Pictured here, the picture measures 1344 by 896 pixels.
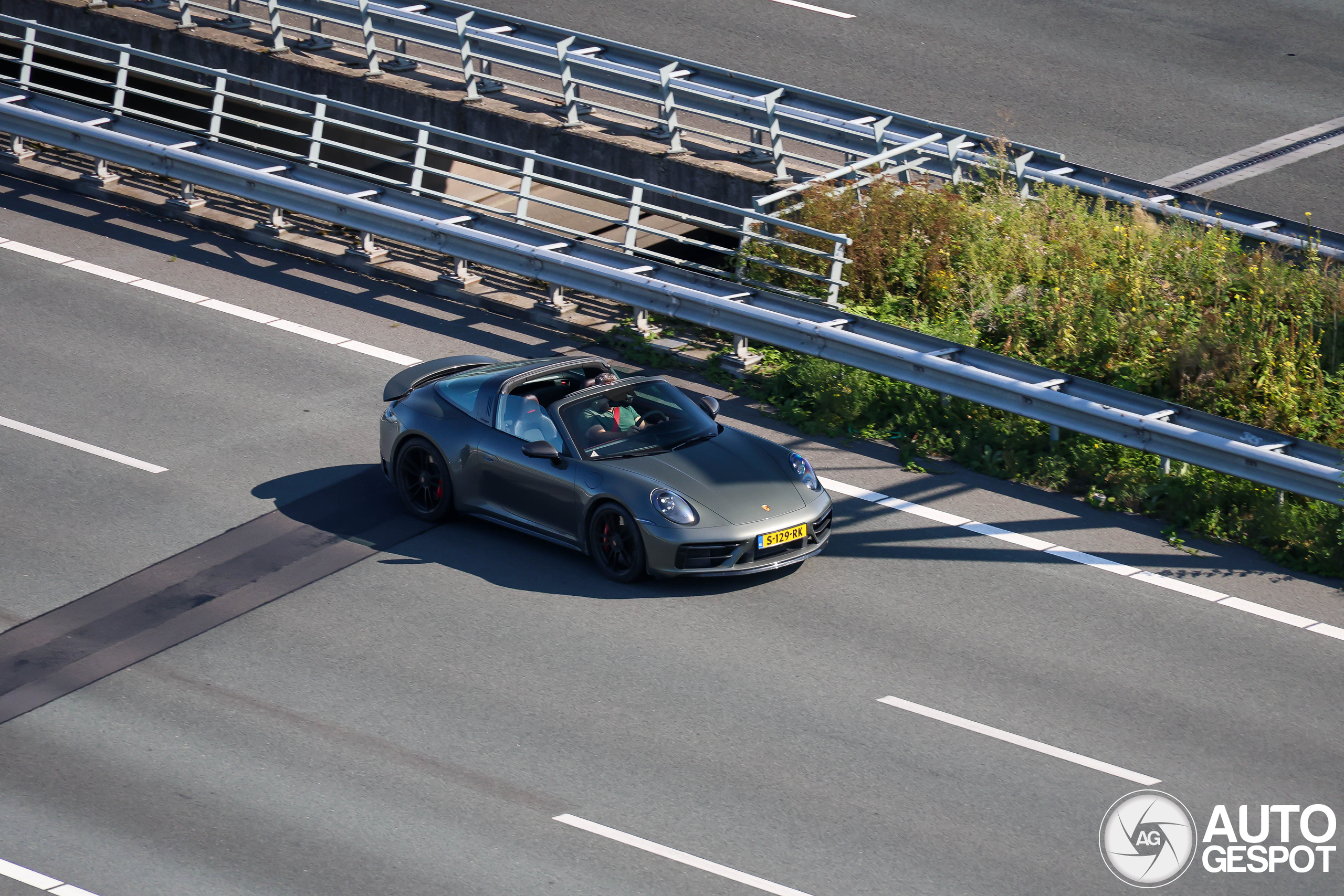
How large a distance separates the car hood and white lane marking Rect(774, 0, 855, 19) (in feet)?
45.8

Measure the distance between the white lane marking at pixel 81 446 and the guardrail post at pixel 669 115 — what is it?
7636 millimetres

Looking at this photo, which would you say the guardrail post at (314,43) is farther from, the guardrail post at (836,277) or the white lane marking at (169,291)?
the guardrail post at (836,277)

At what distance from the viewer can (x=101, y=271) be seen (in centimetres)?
1641

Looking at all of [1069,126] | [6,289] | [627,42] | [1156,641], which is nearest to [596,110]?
[627,42]

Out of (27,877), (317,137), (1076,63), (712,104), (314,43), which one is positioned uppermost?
(1076,63)

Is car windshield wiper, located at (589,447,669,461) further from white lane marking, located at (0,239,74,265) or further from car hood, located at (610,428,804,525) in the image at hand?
white lane marking, located at (0,239,74,265)

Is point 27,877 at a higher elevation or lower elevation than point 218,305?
lower

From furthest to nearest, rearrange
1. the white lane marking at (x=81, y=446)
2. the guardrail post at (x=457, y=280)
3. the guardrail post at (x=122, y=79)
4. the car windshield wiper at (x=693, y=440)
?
1. the guardrail post at (x=122, y=79)
2. the guardrail post at (x=457, y=280)
3. the white lane marking at (x=81, y=446)
4. the car windshield wiper at (x=693, y=440)

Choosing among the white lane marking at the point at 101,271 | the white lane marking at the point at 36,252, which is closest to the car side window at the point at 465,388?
the white lane marking at the point at 101,271

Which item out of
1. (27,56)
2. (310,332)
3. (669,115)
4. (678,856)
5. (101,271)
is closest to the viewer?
(678,856)

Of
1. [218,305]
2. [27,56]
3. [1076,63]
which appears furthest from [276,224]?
[1076,63]

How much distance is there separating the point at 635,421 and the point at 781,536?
4.95ft

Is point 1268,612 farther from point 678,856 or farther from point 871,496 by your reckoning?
point 678,856

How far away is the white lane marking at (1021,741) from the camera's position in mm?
8953
